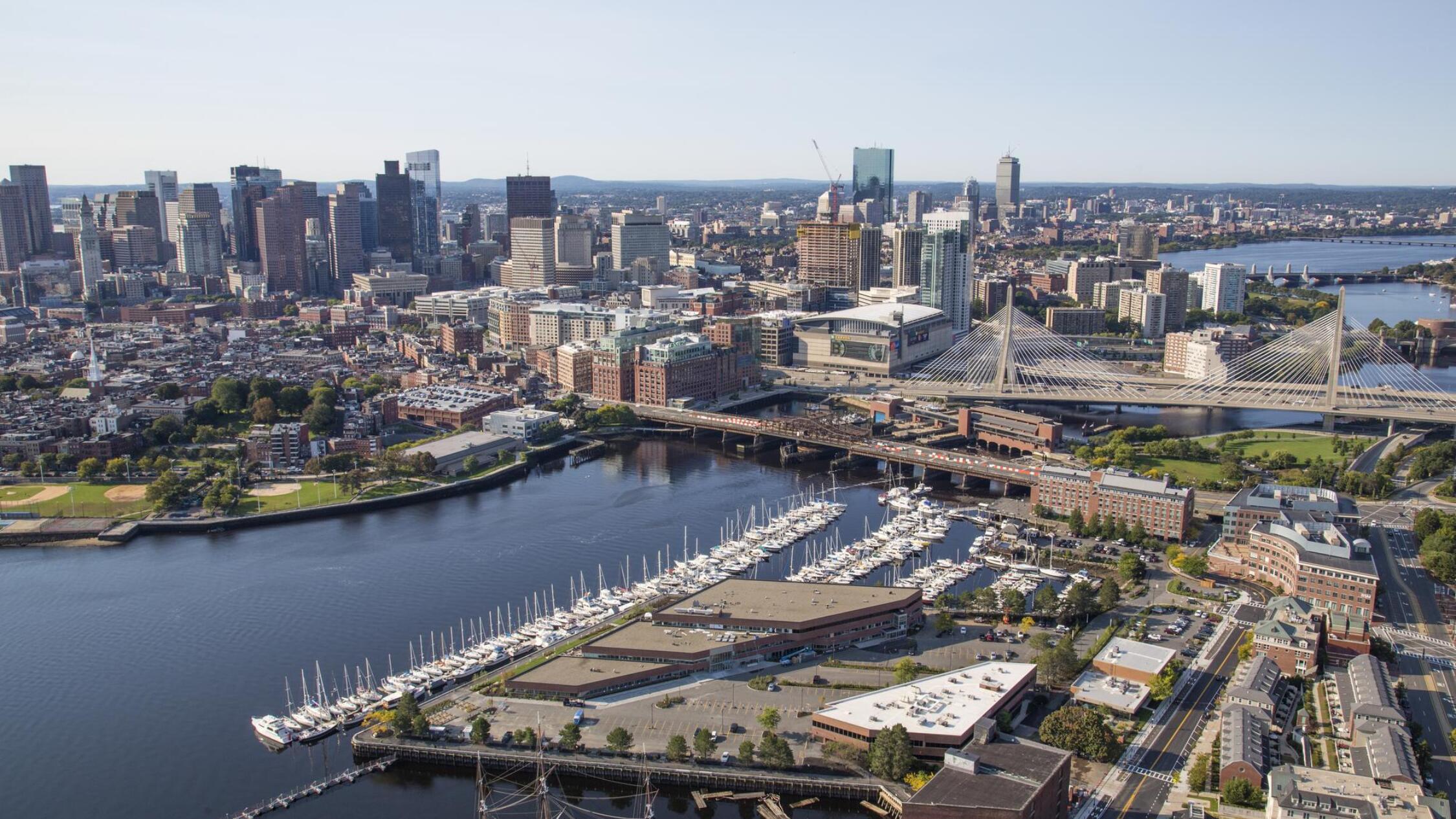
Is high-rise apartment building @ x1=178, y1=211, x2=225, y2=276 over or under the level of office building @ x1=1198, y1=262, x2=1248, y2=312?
over

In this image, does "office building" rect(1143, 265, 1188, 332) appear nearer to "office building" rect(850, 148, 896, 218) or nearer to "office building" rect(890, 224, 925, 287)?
"office building" rect(890, 224, 925, 287)

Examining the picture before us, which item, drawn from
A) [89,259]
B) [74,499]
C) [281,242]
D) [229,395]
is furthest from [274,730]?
[89,259]

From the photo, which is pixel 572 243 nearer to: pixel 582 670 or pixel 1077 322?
pixel 1077 322

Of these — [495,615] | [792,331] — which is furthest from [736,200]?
[495,615]

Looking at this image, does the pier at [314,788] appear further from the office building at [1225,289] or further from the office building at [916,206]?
the office building at [916,206]

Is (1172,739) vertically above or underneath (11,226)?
underneath

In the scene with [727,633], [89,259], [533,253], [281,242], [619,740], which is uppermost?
[281,242]

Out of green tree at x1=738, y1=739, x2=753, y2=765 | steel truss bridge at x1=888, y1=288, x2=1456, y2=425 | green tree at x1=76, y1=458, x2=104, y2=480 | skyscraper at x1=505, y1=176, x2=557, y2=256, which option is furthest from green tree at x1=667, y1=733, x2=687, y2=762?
skyscraper at x1=505, y1=176, x2=557, y2=256
